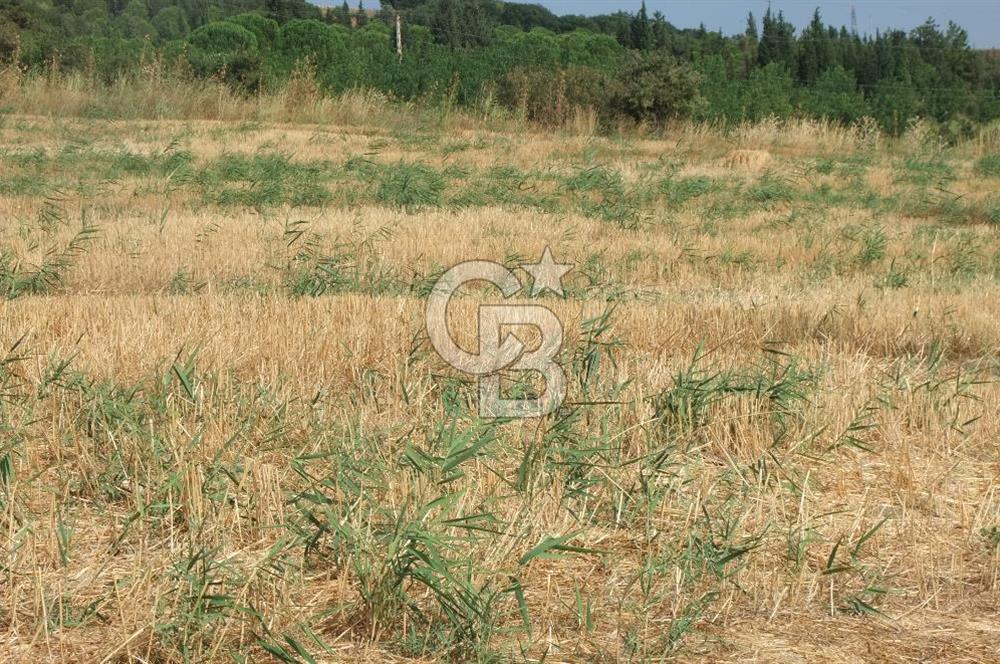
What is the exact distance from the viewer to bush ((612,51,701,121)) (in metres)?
21.5

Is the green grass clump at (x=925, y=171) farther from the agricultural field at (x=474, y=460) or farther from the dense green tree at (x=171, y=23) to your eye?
the dense green tree at (x=171, y=23)

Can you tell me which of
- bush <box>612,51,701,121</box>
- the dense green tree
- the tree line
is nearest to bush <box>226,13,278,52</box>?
the tree line

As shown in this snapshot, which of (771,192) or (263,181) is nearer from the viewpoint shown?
(263,181)

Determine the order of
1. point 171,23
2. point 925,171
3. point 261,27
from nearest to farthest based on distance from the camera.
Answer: point 925,171
point 261,27
point 171,23

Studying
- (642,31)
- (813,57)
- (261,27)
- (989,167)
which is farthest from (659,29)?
(989,167)

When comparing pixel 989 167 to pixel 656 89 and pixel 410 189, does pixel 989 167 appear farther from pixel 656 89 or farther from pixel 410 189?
pixel 410 189

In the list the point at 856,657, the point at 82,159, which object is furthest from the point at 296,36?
the point at 856,657

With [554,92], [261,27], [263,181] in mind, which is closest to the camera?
[263,181]

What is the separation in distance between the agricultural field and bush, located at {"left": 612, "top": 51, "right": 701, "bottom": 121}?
1181cm

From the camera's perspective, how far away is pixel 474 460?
15.2ft

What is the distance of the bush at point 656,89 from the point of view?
21.5 metres

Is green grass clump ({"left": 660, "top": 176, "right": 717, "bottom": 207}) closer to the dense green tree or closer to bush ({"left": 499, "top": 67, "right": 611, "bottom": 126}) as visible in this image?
bush ({"left": 499, "top": 67, "right": 611, "bottom": 126})

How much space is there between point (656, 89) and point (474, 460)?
58.7 feet

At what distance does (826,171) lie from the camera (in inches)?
650
